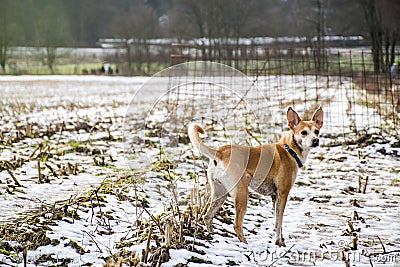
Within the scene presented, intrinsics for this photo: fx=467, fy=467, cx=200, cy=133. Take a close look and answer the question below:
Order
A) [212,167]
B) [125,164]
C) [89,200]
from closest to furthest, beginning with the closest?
1. [212,167]
2. [89,200]
3. [125,164]

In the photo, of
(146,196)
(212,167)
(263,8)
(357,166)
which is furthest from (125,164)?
(263,8)

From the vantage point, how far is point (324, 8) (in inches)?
1342

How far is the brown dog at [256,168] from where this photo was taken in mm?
4766

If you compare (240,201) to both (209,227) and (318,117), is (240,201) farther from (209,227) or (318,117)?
(318,117)

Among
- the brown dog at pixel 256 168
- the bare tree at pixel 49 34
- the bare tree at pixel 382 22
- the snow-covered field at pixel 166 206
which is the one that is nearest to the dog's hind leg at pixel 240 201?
the brown dog at pixel 256 168

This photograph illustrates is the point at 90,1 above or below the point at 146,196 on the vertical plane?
above

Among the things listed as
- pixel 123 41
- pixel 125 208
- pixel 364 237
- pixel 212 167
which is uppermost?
pixel 123 41

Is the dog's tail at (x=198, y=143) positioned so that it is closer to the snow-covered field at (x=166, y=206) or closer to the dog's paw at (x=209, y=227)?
the snow-covered field at (x=166, y=206)

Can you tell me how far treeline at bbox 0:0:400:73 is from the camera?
3022cm

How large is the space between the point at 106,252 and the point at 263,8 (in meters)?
39.8

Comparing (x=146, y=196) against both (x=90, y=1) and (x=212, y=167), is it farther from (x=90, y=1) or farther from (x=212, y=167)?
(x=90, y=1)

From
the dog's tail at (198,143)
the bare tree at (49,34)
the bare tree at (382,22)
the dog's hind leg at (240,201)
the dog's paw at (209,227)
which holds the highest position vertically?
the bare tree at (49,34)

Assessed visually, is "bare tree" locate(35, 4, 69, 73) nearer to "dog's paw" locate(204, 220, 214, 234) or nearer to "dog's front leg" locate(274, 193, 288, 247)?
"dog's paw" locate(204, 220, 214, 234)

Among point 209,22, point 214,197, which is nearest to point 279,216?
point 214,197
